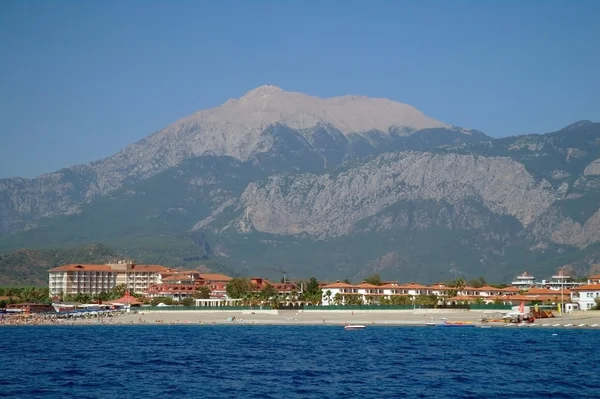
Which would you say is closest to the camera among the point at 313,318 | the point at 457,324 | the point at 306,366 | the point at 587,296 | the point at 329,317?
the point at 306,366

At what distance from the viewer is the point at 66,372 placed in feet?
244

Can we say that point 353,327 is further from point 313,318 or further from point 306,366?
point 306,366

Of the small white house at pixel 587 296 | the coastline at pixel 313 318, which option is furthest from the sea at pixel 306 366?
the small white house at pixel 587 296

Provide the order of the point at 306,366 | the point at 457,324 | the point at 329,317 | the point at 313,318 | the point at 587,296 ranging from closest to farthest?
the point at 306,366 < the point at 457,324 < the point at 329,317 < the point at 313,318 < the point at 587,296

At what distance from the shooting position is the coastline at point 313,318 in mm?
148000

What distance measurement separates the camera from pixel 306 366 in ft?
258

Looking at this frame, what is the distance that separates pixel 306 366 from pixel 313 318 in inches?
3675

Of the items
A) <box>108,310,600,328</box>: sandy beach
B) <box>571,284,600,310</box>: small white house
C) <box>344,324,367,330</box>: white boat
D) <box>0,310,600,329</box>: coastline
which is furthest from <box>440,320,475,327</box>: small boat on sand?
<box>571,284,600,310</box>: small white house

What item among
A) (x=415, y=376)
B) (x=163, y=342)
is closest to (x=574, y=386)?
(x=415, y=376)

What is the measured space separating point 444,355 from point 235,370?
75.4 feet

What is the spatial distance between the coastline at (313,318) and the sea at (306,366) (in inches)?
962

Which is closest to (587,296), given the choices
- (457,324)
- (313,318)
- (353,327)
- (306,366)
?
(457,324)

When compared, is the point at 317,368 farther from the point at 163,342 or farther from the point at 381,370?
the point at 163,342

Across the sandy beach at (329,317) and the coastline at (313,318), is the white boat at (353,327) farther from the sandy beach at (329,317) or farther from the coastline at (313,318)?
the sandy beach at (329,317)
